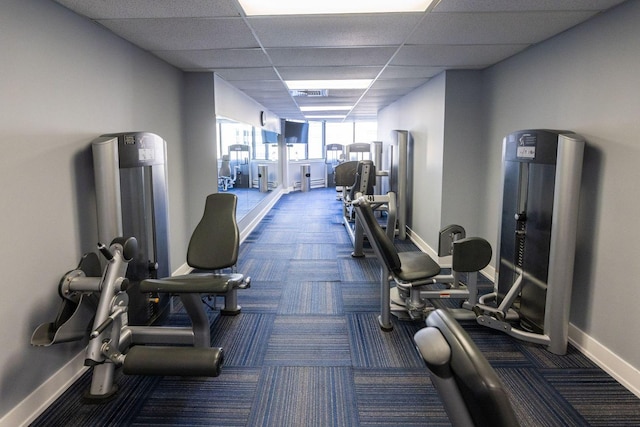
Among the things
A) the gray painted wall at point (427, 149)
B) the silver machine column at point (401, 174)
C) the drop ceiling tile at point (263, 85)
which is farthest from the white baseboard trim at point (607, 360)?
the drop ceiling tile at point (263, 85)

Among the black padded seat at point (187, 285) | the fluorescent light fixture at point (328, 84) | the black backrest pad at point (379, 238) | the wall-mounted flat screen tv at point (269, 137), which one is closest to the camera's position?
the black padded seat at point (187, 285)

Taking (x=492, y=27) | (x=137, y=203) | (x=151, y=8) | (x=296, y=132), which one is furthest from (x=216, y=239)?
(x=296, y=132)

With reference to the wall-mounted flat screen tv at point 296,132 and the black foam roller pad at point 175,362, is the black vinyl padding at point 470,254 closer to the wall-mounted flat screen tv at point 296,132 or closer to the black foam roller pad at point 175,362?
the black foam roller pad at point 175,362

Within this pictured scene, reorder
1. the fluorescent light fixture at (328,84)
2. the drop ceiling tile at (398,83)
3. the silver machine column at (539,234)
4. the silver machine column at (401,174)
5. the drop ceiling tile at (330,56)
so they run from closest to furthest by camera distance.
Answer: the silver machine column at (539,234) < the drop ceiling tile at (330,56) < the drop ceiling tile at (398,83) < the fluorescent light fixture at (328,84) < the silver machine column at (401,174)

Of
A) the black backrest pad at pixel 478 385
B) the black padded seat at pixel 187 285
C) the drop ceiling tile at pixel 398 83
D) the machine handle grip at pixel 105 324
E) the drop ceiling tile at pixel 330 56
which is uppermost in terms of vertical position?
the drop ceiling tile at pixel 398 83

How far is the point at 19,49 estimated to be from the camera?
2.01 meters

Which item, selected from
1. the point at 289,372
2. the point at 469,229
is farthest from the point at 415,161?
the point at 289,372

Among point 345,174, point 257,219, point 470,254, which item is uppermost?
point 345,174

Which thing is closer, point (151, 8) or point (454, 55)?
point (151, 8)

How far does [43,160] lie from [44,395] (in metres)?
1.19

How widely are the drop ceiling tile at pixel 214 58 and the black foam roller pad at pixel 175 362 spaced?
2.43m

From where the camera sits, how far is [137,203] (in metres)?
2.94

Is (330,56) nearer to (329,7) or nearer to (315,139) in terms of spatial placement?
(329,7)

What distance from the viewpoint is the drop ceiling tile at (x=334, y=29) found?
2666mm
